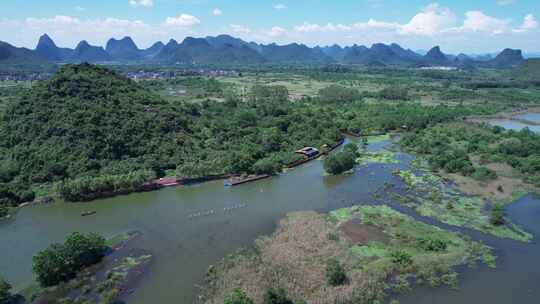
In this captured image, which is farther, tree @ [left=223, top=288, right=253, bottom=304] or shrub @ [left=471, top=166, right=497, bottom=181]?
shrub @ [left=471, top=166, right=497, bottom=181]

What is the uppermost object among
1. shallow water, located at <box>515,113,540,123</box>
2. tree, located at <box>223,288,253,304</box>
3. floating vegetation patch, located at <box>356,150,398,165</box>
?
shallow water, located at <box>515,113,540,123</box>

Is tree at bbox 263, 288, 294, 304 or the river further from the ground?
tree at bbox 263, 288, 294, 304

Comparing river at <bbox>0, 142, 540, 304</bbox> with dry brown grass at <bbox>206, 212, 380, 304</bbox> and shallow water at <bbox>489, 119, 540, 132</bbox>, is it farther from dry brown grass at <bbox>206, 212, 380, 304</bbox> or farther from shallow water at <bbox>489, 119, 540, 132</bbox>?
shallow water at <bbox>489, 119, 540, 132</bbox>

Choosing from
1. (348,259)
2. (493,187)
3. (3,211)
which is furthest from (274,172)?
(3,211)

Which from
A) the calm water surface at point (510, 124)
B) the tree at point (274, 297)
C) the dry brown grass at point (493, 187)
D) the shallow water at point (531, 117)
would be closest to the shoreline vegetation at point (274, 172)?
the tree at point (274, 297)

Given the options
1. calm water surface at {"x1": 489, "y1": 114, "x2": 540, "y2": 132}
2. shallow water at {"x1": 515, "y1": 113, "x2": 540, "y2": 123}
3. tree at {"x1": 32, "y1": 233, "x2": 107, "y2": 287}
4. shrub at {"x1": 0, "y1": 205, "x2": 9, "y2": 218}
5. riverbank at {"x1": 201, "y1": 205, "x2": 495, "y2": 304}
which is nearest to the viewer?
riverbank at {"x1": 201, "y1": 205, "x2": 495, "y2": 304}

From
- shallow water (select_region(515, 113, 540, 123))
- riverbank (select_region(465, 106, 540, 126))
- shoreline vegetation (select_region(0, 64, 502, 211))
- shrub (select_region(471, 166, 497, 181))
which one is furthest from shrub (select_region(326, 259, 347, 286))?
shallow water (select_region(515, 113, 540, 123))

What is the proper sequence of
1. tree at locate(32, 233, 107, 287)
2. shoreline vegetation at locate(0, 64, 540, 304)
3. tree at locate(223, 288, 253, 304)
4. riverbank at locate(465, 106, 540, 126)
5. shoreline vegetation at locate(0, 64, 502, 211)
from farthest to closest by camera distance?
riverbank at locate(465, 106, 540, 126)
shoreline vegetation at locate(0, 64, 502, 211)
shoreline vegetation at locate(0, 64, 540, 304)
tree at locate(32, 233, 107, 287)
tree at locate(223, 288, 253, 304)

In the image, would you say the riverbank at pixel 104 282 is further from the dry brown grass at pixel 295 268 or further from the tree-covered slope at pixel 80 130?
the tree-covered slope at pixel 80 130
